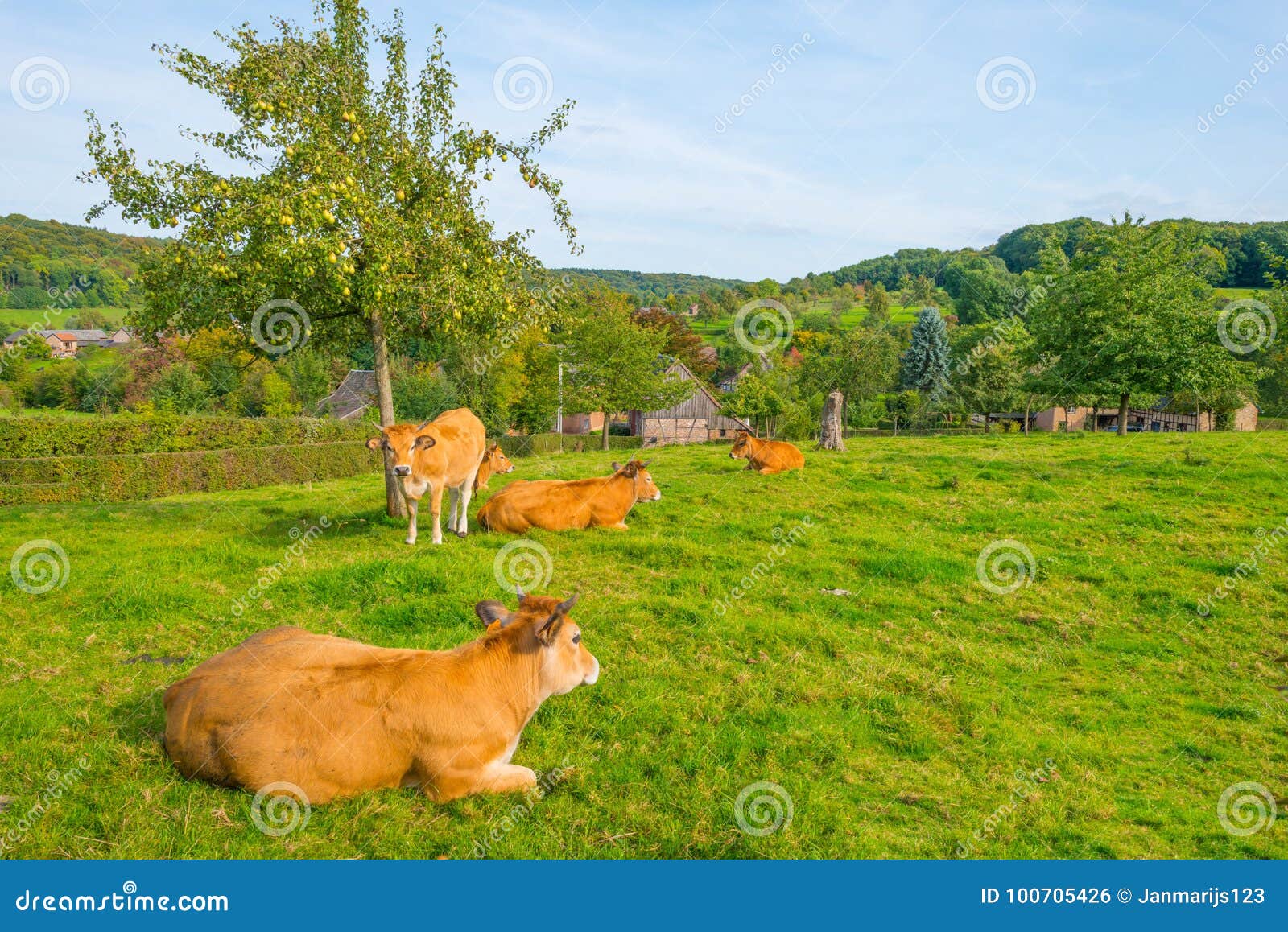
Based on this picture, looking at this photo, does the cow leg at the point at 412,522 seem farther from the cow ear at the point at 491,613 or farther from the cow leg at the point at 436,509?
the cow ear at the point at 491,613

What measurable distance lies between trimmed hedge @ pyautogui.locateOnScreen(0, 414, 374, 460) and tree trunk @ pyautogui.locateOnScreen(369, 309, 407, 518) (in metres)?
15.0

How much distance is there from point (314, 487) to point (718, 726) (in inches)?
813

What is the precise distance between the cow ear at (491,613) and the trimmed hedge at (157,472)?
2181cm

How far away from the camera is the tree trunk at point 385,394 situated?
1387 cm

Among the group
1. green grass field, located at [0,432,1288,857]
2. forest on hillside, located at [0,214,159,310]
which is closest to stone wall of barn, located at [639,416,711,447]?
forest on hillside, located at [0,214,159,310]

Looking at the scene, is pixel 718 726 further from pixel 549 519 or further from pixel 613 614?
pixel 549 519

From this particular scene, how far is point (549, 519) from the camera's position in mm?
13016

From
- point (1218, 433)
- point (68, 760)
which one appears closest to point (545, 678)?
point (68, 760)

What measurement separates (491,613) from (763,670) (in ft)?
10.5

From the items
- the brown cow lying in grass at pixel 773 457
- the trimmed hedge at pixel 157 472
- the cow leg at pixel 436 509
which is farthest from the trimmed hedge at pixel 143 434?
the brown cow lying in grass at pixel 773 457

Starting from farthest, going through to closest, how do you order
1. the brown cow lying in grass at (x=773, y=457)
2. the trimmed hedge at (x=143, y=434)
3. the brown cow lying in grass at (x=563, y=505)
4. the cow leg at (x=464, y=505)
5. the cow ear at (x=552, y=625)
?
the trimmed hedge at (x=143, y=434) < the brown cow lying in grass at (x=773, y=457) < the cow leg at (x=464, y=505) < the brown cow lying in grass at (x=563, y=505) < the cow ear at (x=552, y=625)

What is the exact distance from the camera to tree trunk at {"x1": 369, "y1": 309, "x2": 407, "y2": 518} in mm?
13867

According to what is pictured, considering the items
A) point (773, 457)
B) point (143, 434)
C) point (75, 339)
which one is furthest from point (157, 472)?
point (75, 339)

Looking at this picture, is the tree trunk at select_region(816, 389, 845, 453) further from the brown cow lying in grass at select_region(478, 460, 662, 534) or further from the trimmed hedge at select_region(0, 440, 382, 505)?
the trimmed hedge at select_region(0, 440, 382, 505)
